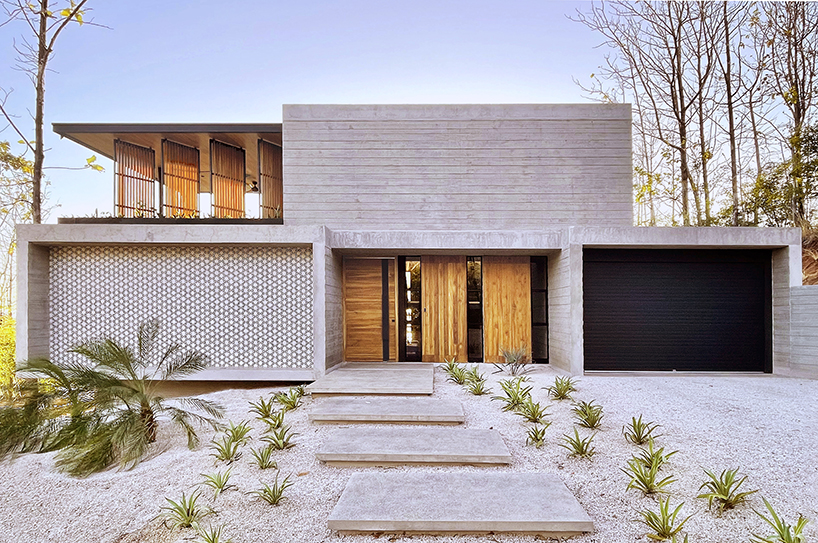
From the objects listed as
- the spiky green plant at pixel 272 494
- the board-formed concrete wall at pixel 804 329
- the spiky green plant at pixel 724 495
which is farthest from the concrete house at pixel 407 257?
the spiky green plant at pixel 724 495

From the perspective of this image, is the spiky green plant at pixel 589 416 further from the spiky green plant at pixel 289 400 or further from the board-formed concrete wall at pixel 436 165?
the board-formed concrete wall at pixel 436 165

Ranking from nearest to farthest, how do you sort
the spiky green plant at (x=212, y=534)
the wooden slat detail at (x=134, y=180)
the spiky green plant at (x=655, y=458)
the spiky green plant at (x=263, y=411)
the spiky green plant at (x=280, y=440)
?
the spiky green plant at (x=212, y=534)
the spiky green plant at (x=655, y=458)
the spiky green plant at (x=280, y=440)
the spiky green plant at (x=263, y=411)
the wooden slat detail at (x=134, y=180)

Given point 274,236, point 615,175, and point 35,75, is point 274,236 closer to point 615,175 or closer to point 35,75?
point 615,175

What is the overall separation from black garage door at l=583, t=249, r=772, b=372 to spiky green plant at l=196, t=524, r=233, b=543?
6.78 meters

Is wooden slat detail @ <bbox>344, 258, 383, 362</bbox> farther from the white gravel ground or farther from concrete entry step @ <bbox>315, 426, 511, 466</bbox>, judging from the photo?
concrete entry step @ <bbox>315, 426, 511, 466</bbox>

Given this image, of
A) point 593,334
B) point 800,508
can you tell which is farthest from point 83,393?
point 593,334

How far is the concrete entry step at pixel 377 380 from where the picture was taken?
228 inches

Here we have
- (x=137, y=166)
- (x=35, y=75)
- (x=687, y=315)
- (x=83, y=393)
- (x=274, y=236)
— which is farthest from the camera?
(x=35, y=75)

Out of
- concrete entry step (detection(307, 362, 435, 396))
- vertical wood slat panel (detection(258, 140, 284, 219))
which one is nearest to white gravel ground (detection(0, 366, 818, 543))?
concrete entry step (detection(307, 362, 435, 396))

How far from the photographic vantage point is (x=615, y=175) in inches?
328

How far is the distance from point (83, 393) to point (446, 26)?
1313 centimetres

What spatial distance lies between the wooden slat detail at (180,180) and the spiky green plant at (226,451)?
6394 mm

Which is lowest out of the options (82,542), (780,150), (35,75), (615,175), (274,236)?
(82,542)

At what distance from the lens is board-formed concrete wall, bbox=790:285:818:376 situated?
7.02 meters
